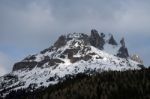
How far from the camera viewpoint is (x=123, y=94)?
15200 centimetres

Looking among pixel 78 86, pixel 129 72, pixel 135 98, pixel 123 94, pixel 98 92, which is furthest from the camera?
pixel 78 86

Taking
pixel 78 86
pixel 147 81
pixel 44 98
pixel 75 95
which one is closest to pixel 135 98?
pixel 147 81

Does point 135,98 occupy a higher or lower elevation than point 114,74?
lower

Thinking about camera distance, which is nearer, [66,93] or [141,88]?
[141,88]

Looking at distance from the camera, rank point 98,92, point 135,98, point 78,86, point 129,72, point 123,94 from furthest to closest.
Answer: point 78,86, point 129,72, point 98,92, point 123,94, point 135,98

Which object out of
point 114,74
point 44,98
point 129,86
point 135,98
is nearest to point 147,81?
point 129,86

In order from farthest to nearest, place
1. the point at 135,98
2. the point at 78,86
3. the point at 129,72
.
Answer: the point at 78,86 → the point at 129,72 → the point at 135,98

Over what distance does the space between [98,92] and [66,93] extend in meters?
22.7

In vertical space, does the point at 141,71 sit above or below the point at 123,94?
above

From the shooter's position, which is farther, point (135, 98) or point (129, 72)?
point (129, 72)

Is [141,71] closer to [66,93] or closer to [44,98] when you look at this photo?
[66,93]

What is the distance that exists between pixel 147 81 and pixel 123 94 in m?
10.8

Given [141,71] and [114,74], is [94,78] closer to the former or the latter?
[114,74]

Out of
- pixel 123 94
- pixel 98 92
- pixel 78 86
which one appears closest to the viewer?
pixel 123 94
